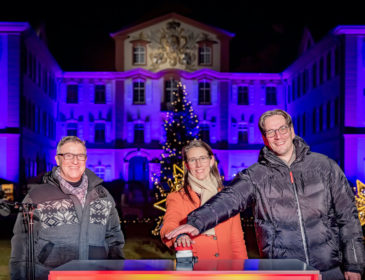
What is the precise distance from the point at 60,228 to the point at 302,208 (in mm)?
1903

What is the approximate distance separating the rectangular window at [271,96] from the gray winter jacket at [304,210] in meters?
35.8

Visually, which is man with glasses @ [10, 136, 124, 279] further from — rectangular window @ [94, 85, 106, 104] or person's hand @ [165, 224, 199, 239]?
rectangular window @ [94, 85, 106, 104]

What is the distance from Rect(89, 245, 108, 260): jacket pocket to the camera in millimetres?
4141

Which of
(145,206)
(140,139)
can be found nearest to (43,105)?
(140,139)

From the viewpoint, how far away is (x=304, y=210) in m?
3.67

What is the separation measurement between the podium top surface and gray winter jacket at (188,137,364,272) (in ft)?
2.58

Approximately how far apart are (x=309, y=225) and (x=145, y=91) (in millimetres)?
33988

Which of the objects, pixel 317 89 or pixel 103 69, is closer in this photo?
pixel 317 89

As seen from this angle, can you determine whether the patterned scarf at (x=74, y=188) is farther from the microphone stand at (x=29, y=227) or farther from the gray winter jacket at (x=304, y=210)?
the gray winter jacket at (x=304, y=210)

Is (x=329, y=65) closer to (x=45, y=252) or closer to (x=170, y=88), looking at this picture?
(x=170, y=88)

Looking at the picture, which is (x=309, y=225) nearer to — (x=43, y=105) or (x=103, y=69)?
(x=43, y=105)

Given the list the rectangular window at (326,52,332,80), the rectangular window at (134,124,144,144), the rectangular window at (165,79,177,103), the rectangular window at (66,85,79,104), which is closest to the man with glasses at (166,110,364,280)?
the rectangular window at (326,52,332,80)

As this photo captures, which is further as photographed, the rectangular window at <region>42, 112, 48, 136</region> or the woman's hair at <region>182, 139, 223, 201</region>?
the rectangular window at <region>42, 112, 48, 136</region>

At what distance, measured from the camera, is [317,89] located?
31.9 metres
